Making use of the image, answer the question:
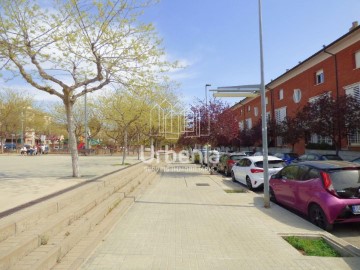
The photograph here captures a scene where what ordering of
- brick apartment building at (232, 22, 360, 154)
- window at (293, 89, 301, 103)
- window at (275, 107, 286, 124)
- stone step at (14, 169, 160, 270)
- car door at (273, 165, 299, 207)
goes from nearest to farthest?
stone step at (14, 169, 160, 270) < car door at (273, 165, 299, 207) < brick apartment building at (232, 22, 360, 154) < window at (293, 89, 301, 103) < window at (275, 107, 286, 124)

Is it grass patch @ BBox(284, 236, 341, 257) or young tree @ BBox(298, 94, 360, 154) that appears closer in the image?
grass patch @ BBox(284, 236, 341, 257)

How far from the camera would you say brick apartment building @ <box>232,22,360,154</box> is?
24.6 metres

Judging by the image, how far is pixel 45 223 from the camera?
5.28 metres

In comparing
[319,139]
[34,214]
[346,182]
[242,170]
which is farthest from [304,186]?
[319,139]

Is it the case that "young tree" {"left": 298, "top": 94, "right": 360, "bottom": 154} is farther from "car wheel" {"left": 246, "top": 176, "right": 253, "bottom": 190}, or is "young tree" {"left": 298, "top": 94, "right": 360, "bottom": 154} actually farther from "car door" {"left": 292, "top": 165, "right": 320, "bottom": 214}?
"car door" {"left": 292, "top": 165, "right": 320, "bottom": 214}

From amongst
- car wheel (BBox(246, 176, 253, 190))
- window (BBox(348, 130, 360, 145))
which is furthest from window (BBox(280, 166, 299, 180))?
window (BBox(348, 130, 360, 145))

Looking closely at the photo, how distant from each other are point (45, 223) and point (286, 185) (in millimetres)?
6300

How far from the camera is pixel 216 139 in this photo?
71.7ft

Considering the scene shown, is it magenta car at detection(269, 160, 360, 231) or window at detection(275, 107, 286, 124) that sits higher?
window at detection(275, 107, 286, 124)

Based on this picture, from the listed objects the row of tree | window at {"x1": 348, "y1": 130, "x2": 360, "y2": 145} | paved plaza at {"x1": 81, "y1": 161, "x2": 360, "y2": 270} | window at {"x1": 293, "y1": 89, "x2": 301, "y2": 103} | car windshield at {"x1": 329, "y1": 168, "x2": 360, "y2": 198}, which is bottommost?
paved plaza at {"x1": 81, "y1": 161, "x2": 360, "y2": 270}

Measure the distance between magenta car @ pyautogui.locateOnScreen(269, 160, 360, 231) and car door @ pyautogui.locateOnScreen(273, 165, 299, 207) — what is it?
0.53 feet

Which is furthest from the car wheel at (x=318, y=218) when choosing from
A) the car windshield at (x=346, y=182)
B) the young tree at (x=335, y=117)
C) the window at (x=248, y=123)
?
the window at (x=248, y=123)

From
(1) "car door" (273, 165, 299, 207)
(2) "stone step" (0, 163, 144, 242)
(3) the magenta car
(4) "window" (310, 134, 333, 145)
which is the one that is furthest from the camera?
(4) "window" (310, 134, 333, 145)

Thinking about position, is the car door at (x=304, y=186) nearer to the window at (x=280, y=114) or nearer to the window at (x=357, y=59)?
the window at (x=357, y=59)
